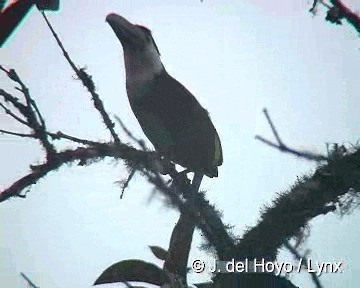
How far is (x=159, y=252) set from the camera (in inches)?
38.6

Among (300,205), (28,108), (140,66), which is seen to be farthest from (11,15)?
(140,66)

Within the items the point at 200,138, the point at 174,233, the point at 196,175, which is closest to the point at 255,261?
the point at 174,233

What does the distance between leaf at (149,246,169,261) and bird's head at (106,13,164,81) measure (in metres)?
0.71

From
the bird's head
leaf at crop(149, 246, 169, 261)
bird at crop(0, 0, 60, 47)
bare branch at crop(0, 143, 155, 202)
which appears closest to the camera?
bird at crop(0, 0, 60, 47)

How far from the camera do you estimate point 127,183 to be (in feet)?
2.95

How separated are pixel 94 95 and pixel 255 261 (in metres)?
0.45

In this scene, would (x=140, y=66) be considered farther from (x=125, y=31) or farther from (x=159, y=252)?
(x=159, y=252)

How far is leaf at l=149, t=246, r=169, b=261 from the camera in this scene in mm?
966

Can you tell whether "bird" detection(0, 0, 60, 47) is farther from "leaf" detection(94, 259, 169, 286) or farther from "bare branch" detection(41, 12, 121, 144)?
"leaf" detection(94, 259, 169, 286)

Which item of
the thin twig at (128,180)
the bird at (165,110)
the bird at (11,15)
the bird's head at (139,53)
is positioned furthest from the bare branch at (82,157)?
the bird's head at (139,53)

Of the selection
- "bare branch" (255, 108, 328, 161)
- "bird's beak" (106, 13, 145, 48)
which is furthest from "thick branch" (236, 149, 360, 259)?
"bird's beak" (106, 13, 145, 48)

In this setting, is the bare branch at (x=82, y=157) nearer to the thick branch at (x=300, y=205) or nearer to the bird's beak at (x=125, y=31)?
the thick branch at (x=300, y=205)

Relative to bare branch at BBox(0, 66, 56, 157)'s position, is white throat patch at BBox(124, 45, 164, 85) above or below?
above

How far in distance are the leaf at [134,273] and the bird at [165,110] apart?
0.48 metres
